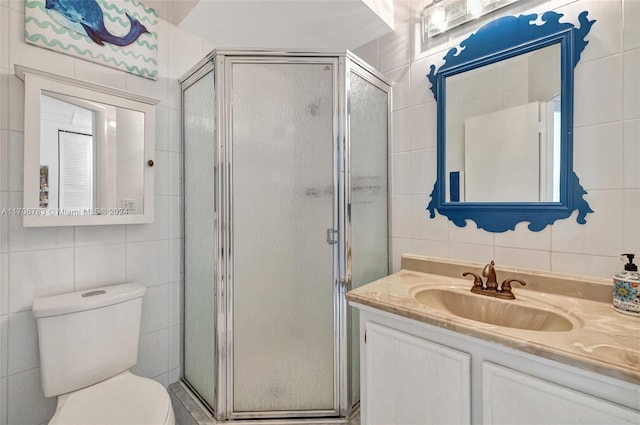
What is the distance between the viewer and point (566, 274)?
111 centimetres

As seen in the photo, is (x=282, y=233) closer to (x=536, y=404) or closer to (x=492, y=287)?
(x=492, y=287)

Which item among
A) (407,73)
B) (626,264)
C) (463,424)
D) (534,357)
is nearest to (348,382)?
(463,424)

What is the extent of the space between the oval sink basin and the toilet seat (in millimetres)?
1064

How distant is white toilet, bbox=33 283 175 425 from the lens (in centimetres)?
105

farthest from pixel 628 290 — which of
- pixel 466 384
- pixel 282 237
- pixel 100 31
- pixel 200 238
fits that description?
pixel 100 31

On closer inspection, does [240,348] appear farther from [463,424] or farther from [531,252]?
[531,252]

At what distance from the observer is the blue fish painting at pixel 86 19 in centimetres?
126

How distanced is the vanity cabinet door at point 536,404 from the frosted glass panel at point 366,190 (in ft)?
2.33

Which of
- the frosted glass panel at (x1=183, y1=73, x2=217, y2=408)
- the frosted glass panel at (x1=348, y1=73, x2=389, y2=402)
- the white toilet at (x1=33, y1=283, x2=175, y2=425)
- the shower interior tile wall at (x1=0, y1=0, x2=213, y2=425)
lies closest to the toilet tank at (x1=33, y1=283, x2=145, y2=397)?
the white toilet at (x1=33, y1=283, x2=175, y2=425)

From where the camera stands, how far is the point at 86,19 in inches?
52.6

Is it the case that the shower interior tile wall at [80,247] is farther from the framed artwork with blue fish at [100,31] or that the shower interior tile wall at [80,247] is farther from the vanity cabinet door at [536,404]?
the vanity cabinet door at [536,404]

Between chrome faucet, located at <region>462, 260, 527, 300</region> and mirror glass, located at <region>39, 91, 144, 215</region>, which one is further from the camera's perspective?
mirror glass, located at <region>39, 91, 144, 215</region>

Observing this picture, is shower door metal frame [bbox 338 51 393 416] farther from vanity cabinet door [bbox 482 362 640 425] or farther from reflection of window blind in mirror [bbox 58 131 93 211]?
reflection of window blind in mirror [bbox 58 131 93 211]

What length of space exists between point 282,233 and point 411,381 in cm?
79
